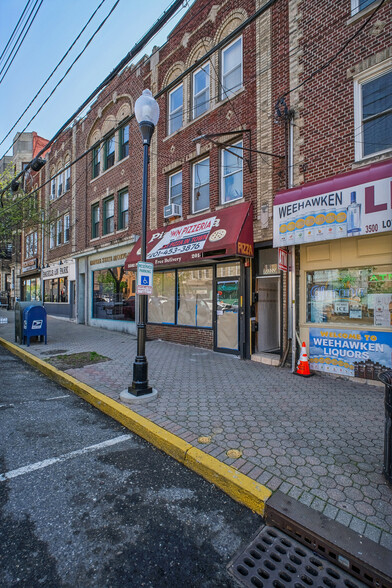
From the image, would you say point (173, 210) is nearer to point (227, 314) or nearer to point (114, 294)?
point (227, 314)

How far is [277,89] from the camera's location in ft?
24.8

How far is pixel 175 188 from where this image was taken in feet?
36.0

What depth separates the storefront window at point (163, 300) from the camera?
35.6ft

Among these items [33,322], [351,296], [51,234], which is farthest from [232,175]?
[51,234]

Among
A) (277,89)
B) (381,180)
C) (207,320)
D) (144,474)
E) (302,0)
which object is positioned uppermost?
(302,0)

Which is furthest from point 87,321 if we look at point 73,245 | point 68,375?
point 68,375

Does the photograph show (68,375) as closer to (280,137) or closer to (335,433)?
(335,433)

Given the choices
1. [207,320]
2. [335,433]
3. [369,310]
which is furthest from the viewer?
[207,320]

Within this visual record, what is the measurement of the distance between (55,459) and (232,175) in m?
8.20

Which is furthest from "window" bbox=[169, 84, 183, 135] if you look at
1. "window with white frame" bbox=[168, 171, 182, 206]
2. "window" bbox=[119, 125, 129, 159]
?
"window" bbox=[119, 125, 129, 159]

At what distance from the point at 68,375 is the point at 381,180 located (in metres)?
7.22

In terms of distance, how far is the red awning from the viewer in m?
7.60

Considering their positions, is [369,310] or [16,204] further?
A: [16,204]

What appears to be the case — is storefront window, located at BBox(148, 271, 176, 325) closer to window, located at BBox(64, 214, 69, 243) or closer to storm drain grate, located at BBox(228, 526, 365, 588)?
storm drain grate, located at BBox(228, 526, 365, 588)
